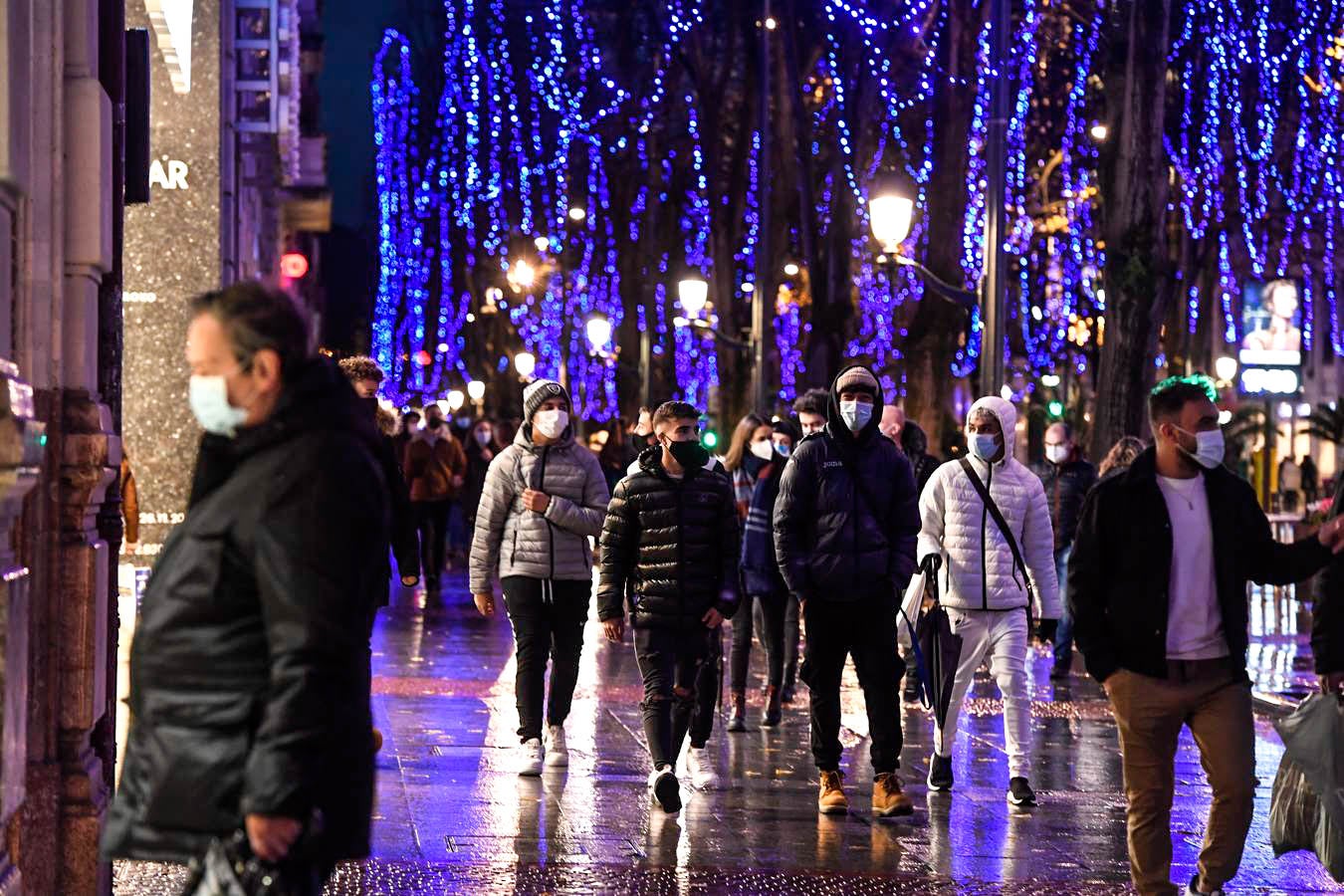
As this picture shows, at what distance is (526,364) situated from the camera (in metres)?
64.7

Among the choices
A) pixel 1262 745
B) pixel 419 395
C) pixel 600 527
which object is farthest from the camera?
pixel 419 395

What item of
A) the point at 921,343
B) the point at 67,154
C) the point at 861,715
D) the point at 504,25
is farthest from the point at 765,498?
the point at 504,25

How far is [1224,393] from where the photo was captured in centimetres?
6144

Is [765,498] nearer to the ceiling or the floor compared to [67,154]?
nearer to the floor

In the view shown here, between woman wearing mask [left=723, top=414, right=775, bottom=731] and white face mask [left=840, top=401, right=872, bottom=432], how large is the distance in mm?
3041

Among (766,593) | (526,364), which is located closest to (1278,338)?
(526,364)

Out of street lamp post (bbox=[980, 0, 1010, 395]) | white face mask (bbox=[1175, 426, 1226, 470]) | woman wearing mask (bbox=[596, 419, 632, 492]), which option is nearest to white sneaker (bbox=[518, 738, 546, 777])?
white face mask (bbox=[1175, 426, 1226, 470])

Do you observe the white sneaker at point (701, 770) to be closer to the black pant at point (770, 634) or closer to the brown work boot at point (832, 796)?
the brown work boot at point (832, 796)

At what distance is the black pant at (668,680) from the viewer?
998 cm

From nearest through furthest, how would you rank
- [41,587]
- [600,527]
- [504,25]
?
[41,587], [600,527], [504,25]

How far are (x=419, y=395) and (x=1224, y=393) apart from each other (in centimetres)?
2667

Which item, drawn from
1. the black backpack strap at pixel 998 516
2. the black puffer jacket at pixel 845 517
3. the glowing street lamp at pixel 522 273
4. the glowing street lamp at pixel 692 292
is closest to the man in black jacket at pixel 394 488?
the black puffer jacket at pixel 845 517

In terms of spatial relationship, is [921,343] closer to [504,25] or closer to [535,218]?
[504,25]

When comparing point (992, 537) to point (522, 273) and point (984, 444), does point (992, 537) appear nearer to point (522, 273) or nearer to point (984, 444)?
point (984, 444)
